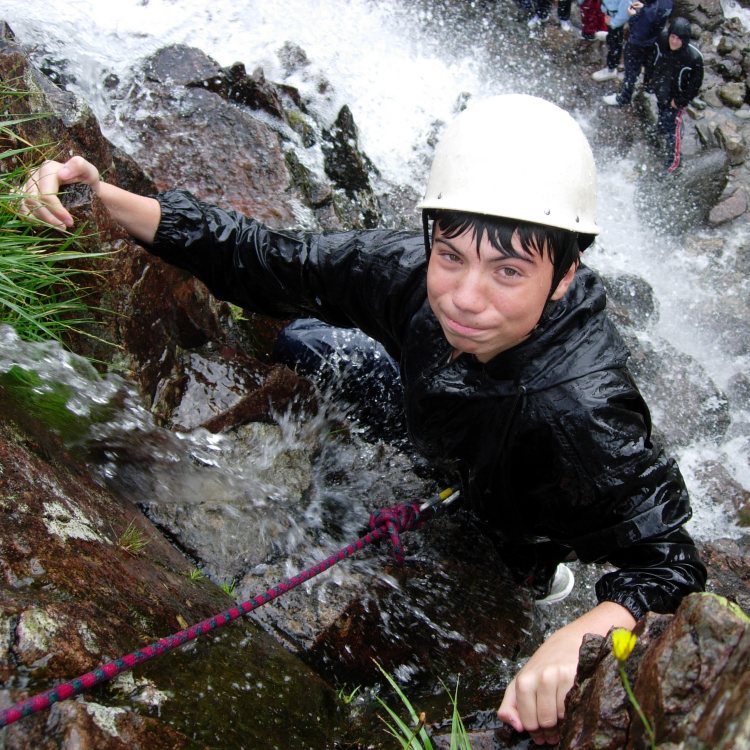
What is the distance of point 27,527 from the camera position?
213 cm

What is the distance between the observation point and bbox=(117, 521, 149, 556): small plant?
2.54 meters

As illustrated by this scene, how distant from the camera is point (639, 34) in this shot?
415 inches

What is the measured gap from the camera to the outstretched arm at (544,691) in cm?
195

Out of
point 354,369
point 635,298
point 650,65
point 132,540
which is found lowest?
point 132,540

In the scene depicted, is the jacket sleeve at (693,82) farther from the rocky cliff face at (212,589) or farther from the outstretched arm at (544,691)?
the outstretched arm at (544,691)

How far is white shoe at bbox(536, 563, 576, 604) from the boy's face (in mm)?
2415

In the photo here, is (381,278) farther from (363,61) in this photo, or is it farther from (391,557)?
(363,61)

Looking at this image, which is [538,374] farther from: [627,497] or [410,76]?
[410,76]

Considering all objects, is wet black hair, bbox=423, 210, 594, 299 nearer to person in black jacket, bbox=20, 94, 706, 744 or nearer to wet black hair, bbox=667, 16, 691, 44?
person in black jacket, bbox=20, 94, 706, 744

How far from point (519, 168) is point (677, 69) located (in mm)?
9375

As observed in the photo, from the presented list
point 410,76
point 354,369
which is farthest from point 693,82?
point 354,369

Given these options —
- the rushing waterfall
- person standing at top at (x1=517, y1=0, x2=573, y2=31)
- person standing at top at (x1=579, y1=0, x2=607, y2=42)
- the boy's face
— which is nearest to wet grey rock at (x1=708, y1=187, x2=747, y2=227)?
the rushing waterfall

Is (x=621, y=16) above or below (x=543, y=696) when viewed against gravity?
above

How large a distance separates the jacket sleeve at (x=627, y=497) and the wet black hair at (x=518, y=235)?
0.47 m
